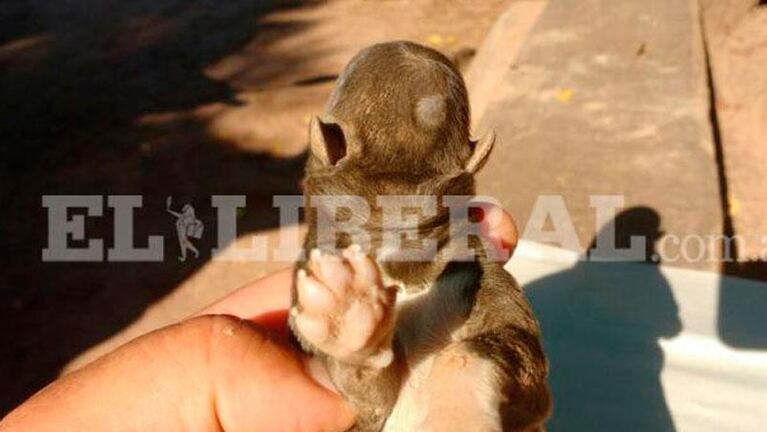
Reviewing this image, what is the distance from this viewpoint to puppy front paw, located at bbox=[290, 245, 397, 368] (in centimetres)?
205

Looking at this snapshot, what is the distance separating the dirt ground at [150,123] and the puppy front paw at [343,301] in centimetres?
419

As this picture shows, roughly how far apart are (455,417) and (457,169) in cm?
78

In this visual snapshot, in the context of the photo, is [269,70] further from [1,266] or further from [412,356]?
[412,356]

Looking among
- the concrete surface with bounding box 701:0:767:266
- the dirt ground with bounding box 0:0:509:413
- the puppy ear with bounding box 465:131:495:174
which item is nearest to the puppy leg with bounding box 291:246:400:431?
the puppy ear with bounding box 465:131:495:174

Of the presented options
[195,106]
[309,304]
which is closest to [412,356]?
[309,304]

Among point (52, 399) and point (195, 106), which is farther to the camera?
point (195, 106)

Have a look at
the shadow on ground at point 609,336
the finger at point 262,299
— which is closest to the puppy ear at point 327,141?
the finger at point 262,299

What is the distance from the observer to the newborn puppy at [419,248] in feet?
7.79

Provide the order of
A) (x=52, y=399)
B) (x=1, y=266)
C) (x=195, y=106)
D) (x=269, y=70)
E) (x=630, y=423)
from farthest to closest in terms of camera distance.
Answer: (x=269, y=70)
(x=195, y=106)
(x=1, y=266)
(x=630, y=423)
(x=52, y=399)

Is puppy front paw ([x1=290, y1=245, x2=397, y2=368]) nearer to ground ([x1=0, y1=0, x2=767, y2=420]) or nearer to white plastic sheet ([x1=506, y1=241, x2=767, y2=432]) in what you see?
white plastic sheet ([x1=506, y1=241, x2=767, y2=432])

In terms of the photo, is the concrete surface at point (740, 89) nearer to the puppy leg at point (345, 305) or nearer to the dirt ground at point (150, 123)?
the dirt ground at point (150, 123)

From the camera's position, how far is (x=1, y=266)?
6.88 metres

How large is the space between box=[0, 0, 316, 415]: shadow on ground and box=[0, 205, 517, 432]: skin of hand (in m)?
3.47

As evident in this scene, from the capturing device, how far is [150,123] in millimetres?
9117
